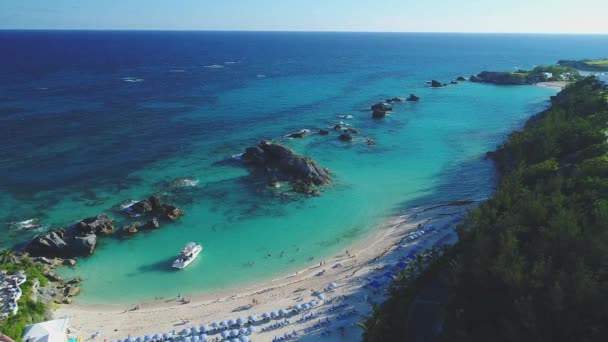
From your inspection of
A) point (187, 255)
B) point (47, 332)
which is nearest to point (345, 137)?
point (187, 255)

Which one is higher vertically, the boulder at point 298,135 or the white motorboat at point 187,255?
the boulder at point 298,135

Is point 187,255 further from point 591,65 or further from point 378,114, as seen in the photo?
point 591,65

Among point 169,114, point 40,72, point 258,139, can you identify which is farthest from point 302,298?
point 40,72

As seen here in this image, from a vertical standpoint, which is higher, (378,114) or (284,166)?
(378,114)

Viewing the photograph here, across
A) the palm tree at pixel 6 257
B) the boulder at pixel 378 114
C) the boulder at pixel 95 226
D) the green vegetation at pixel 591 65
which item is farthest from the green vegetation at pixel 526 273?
the green vegetation at pixel 591 65

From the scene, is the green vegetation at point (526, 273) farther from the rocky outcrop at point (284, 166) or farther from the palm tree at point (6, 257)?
the palm tree at point (6, 257)

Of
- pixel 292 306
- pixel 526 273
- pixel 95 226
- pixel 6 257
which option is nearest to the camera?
pixel 526 273
